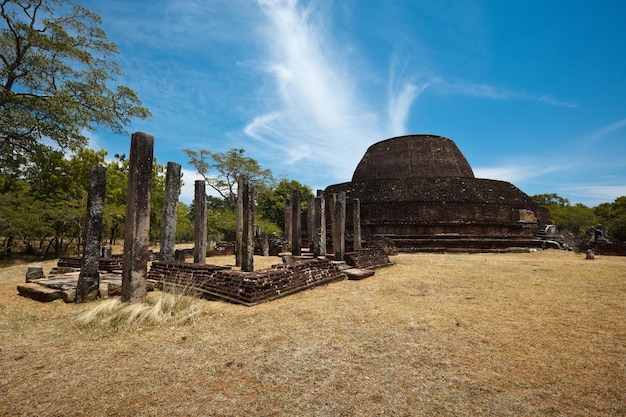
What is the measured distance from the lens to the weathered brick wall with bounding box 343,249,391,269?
32.3 ft

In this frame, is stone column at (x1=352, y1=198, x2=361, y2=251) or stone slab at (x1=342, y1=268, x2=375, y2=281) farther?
stone column at (x1=352, y1=198, x2=361, y2=251)

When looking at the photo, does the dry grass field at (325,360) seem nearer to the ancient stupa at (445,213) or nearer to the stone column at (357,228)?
the stone column at (357,228)

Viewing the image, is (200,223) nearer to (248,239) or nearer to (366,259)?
(248,239)

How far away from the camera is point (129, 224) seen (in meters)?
5.24

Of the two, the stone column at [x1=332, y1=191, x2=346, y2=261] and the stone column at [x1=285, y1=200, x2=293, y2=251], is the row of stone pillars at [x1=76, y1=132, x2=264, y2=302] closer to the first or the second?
the stone column at [x1=332, y1=191, x2=346, y2=261]

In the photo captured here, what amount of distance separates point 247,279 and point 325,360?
3.00 m

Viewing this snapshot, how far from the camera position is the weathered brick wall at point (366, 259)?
9857mm

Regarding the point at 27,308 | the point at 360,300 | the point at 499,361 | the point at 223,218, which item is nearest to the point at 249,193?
the point at 360,300

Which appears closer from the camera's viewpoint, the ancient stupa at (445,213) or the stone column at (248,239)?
the stone column at (248,239)

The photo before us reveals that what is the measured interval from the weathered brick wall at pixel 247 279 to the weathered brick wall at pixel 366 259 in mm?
1632

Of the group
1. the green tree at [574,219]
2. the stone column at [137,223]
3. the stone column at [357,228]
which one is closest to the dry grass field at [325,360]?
the stone column at [137,223]

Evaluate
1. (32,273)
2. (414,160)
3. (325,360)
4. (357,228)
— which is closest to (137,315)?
(325,360)

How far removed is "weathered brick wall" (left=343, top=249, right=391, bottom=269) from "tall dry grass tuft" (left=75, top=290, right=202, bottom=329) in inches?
231

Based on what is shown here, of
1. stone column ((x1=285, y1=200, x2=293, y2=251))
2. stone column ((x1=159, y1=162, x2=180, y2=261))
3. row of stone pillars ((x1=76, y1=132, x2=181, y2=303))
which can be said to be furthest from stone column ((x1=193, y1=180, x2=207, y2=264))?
stone column ((x1=285, y1=200, x2=293, y2=251))
